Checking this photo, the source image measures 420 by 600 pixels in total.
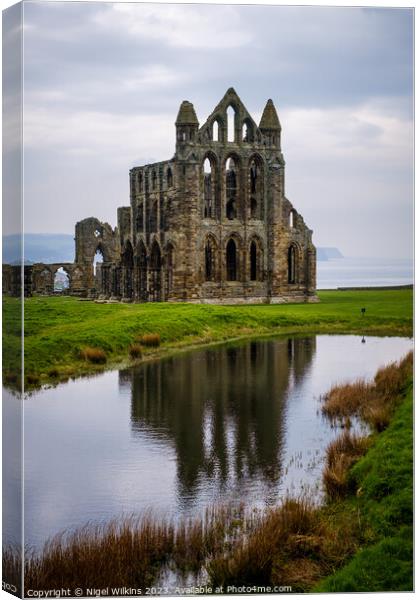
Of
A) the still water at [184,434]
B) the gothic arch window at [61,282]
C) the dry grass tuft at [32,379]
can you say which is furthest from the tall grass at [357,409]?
the gothic arch window at [61,282]

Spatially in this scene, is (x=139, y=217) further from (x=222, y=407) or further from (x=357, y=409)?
(x=357, y=409)

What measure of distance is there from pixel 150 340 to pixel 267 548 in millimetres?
11234

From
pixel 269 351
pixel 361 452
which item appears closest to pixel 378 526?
pixel 361 452

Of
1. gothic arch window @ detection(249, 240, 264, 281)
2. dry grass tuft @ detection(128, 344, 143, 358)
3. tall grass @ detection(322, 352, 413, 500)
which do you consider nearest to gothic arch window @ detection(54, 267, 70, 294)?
dry grass tuft @ detection(128, 344, 143, 358)

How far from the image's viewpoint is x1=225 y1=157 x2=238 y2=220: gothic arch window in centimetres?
4119

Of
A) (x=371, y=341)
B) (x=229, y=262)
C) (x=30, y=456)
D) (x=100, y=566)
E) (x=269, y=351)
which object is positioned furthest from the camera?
(x=229, y=262)

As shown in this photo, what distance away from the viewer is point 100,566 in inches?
508

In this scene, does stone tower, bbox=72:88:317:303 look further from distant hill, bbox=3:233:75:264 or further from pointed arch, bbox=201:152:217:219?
distant hill, bbox=3:233:75:264

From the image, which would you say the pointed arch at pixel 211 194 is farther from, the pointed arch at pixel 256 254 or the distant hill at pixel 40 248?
the distant hill at pixel 40 248

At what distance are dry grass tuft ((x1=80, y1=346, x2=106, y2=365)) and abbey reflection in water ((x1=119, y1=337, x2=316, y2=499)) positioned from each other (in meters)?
0.61

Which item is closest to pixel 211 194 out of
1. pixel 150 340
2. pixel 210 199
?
pixel 210 199

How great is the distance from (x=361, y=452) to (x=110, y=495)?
4497 millimetres

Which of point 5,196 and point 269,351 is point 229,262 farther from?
point 5,196

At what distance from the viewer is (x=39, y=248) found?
14836 mm
